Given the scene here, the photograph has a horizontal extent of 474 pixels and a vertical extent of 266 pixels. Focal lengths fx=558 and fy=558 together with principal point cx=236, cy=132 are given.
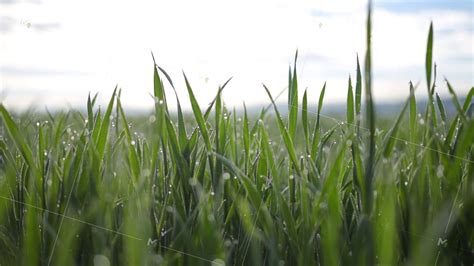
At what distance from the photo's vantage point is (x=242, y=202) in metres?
0.82

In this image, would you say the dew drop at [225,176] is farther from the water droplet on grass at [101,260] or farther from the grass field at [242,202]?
the water droplet on grass at [101,260]

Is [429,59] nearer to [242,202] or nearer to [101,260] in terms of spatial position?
[242,202]

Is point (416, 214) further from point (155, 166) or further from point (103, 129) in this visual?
point (103, 129)

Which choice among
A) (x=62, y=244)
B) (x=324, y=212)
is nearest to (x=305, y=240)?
(x=324, y=212)

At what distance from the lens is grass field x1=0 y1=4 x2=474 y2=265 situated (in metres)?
0.75

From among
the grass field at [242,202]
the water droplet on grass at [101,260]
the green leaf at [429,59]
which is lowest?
the water droplet on grass at [101,260]

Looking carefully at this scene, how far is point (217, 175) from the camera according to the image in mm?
870

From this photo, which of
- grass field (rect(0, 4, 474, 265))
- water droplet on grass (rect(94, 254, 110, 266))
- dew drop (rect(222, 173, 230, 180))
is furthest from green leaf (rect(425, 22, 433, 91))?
water droplet on grass (rect(94, 254, 110, 266))

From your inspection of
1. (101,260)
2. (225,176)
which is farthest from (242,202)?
(101,260)

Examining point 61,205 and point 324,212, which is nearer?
point 324,212

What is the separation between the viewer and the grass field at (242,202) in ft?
2.45

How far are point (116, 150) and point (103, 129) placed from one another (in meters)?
0.09

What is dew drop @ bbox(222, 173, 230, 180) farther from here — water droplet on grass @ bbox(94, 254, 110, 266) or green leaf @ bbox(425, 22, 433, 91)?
green leaf @ bbox(425, 22, 433, 91)

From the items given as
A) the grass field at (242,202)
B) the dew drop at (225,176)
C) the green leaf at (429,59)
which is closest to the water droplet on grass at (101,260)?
the grass field at (242,202)
